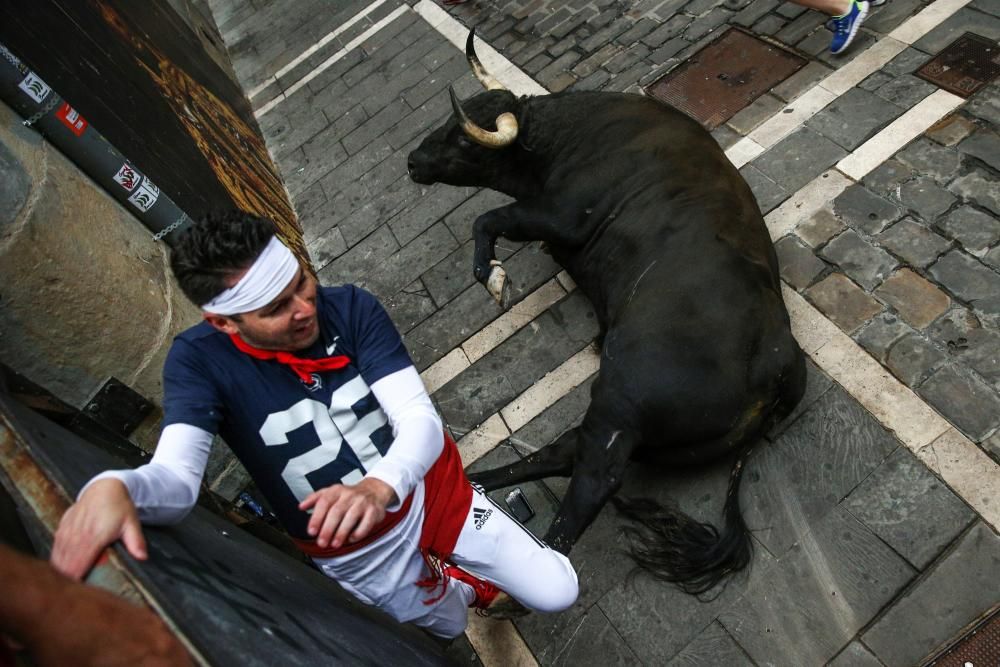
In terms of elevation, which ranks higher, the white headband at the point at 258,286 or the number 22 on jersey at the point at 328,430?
the white headband at the point at 258,286

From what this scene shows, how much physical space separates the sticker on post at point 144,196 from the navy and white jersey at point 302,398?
2.17m

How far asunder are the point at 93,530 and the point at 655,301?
2.74 m

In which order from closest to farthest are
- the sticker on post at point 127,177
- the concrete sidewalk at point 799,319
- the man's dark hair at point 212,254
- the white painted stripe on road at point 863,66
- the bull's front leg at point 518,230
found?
the man's dark hair at point 212,254, the concrete sidewalk at point 799,319, the sticker on post at point 127,177, the bull's front leg at point 518,230, the white painted stripe on road at point 863,66

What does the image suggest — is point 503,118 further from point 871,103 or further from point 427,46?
point 427,46

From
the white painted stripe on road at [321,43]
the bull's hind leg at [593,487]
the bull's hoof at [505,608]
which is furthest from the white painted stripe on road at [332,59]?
the bull's hoof at [505,608]

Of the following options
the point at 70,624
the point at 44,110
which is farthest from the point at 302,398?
the point at 44,110

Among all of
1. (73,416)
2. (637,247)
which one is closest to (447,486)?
(73,416)

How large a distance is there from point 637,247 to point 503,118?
4.54 feet

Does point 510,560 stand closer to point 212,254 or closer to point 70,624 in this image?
point 212,254

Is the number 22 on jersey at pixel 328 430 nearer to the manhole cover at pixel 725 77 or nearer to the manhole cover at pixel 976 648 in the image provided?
the manhole cover at pixel 976 648

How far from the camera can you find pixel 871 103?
5035 millimetres

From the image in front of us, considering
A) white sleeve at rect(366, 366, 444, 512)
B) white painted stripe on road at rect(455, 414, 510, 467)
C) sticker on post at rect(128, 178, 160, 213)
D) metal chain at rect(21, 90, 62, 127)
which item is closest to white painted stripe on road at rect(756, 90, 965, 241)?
white painted stripe on road at rect(455, 414, 510, 467)

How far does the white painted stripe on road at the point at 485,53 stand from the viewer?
21.4 feet

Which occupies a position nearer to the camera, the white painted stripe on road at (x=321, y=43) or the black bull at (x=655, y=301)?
the black bull at (x=655, y=301)
